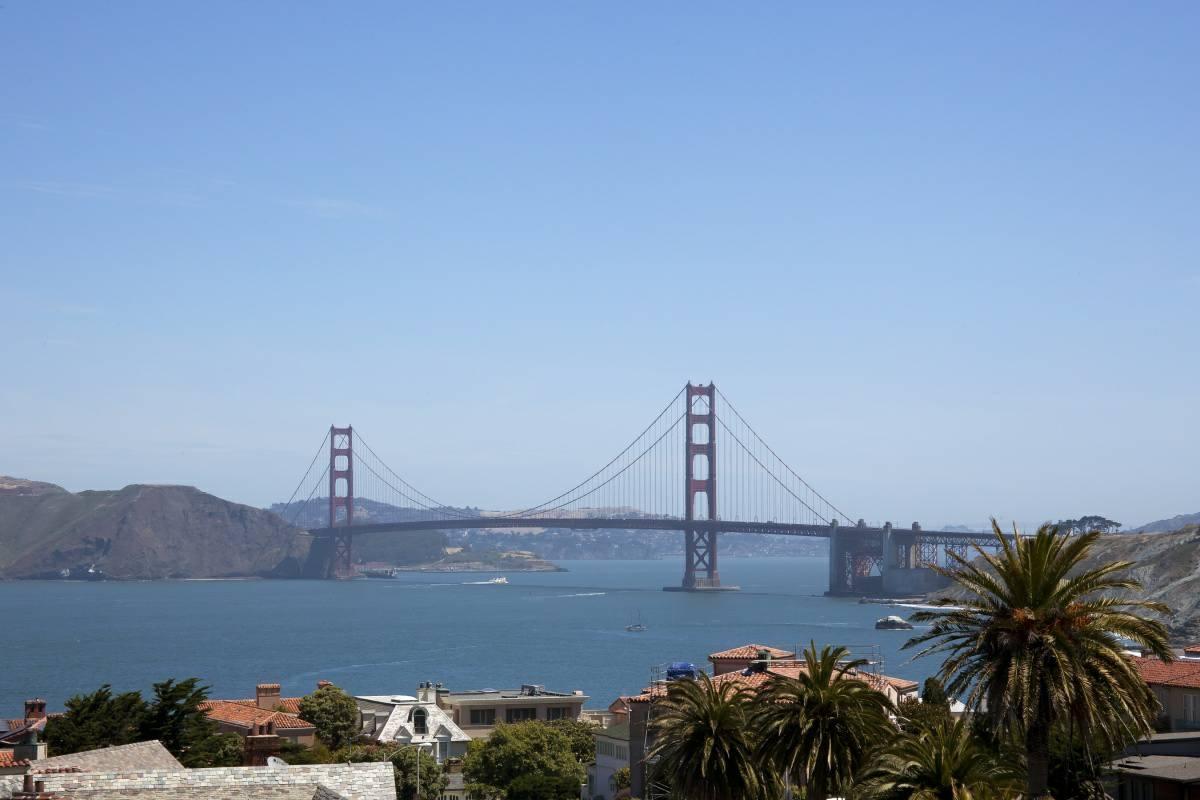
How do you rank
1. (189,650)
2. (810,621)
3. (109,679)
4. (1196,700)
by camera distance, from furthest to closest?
(810,621)
(189,650)
(109,679)
(1196,700)

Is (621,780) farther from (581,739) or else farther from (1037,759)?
(1037,759)

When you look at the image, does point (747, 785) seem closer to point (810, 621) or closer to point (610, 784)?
point (610, 784)

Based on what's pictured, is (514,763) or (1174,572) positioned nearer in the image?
(514,763)

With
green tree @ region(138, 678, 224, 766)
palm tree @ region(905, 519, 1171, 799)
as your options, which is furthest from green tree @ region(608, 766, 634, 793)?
palm tree @ region(905, 519, 1171, 799)

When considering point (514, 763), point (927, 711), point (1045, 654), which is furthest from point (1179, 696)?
A: point (514, 763)

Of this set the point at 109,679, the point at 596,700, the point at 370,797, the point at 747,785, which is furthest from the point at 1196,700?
the point at 109,679

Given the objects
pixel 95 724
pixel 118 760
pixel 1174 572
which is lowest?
pixel 95 724

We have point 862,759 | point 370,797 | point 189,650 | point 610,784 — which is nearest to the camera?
point 370,797

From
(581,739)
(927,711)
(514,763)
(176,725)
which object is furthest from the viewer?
(581,739)
